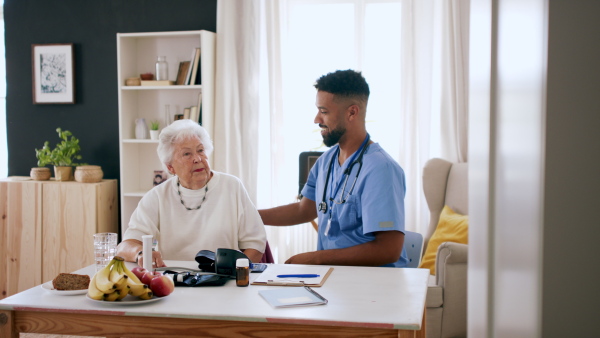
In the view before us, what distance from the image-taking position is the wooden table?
161 cm

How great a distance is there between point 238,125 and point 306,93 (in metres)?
0.58

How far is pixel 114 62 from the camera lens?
194 inches

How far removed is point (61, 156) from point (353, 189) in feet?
9.77

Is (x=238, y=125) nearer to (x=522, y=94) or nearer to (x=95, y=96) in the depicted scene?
(x=95, y=96)

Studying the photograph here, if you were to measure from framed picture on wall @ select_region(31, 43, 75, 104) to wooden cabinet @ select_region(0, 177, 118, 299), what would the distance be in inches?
31.4

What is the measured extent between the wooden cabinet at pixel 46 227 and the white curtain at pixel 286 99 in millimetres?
1021

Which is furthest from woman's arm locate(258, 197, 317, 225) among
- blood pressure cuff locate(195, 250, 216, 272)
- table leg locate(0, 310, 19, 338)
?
table leg locate(0, 310, 19, 338)

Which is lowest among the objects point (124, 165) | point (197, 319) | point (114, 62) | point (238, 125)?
point (197, 319)

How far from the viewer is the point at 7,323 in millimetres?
1821

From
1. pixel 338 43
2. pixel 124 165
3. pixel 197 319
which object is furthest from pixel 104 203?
Answer: pixel 197 319

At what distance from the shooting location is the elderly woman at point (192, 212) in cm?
258

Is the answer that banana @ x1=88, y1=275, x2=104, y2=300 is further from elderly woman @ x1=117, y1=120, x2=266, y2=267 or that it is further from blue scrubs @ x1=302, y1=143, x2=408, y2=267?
blue scrubs @ x1=302, y1=143, x2=408, y2=267

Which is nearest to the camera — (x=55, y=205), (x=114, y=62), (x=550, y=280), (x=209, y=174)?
(x=550, y=280)

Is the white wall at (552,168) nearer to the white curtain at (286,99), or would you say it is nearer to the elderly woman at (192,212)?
the elderly woman at (192,212)
